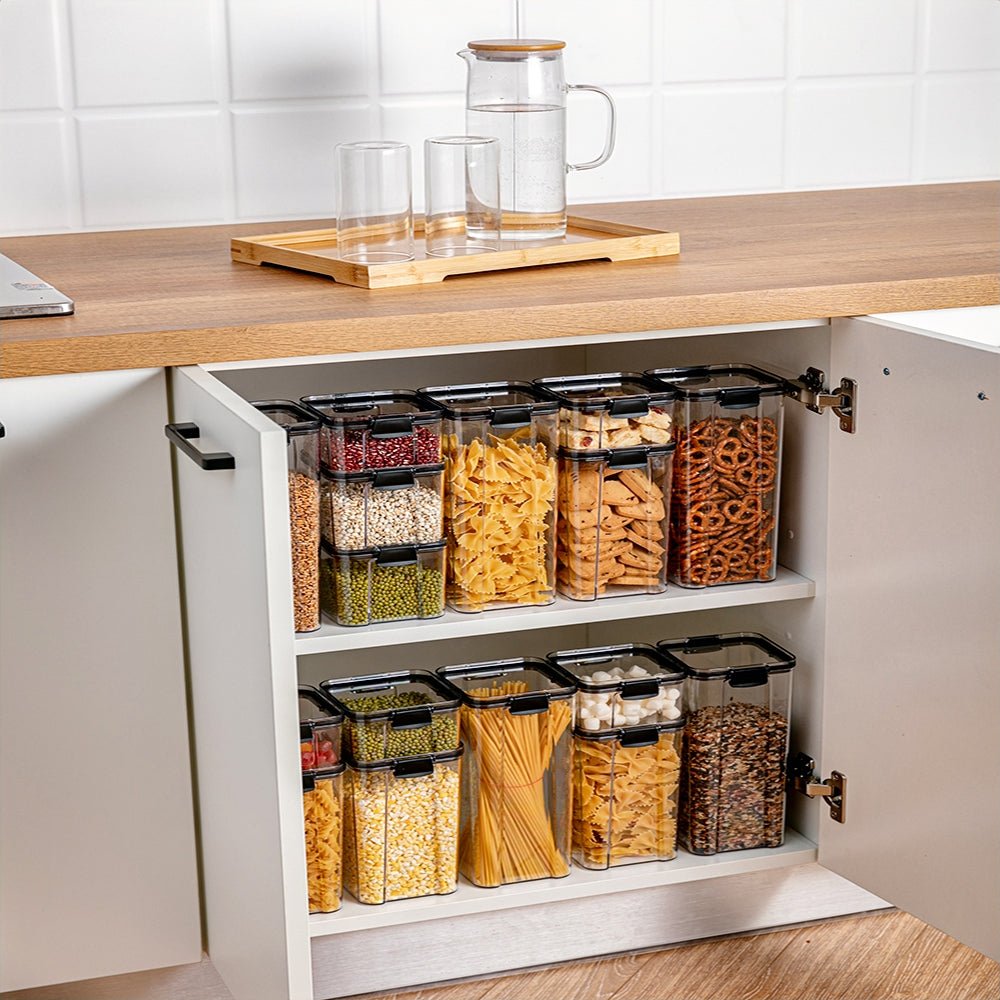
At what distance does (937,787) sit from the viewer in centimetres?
138

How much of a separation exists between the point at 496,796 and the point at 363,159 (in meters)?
A: 0.64

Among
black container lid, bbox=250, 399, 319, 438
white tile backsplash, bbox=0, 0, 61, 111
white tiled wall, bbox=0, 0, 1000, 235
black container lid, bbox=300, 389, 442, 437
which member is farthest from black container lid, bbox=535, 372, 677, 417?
white tile backsplash, bbox=0, 0, 61, 111

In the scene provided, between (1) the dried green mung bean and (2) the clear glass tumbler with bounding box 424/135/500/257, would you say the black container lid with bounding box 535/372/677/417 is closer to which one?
(2) the clear glass tumbler with bounding box 424/135/500/257

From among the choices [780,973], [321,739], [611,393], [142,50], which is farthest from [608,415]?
[142,50]

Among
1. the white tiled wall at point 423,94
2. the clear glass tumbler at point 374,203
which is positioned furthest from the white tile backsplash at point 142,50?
the clear glass tumbler at point 374,203

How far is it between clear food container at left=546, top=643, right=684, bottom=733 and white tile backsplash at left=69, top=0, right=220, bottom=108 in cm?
88

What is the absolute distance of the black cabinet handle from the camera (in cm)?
114

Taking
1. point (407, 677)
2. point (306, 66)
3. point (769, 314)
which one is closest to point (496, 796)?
point (407, 677)

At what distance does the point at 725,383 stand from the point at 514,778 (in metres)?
0.44

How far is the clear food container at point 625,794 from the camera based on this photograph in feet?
4.99

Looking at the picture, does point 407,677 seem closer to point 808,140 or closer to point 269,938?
point 269,938

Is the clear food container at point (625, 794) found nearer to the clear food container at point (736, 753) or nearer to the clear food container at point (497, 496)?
the clear food container at point (736, 753)

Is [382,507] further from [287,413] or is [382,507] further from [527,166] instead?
[527,166]

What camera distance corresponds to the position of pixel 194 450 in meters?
1.19
